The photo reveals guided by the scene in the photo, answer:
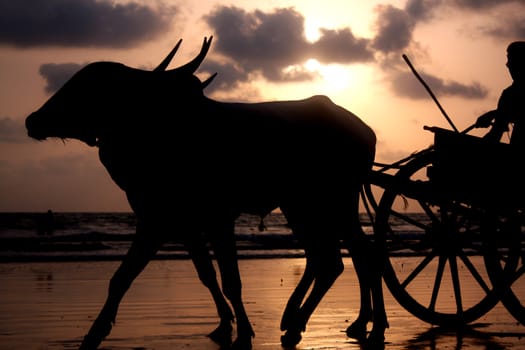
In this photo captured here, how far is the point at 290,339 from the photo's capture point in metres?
8.15

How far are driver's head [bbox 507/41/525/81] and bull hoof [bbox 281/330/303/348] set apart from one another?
3511mm

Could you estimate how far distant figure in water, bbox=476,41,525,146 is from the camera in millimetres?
9133

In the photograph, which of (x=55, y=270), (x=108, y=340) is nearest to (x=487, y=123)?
(x=108, y=340)

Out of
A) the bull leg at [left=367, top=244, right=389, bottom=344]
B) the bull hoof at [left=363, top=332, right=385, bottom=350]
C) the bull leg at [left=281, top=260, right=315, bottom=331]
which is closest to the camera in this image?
the bull hoof at [left=363, top=332, right=385, bottom=350]

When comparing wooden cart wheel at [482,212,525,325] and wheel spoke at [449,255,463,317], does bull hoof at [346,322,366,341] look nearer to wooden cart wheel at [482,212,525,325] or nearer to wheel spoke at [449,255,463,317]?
wheel spoke at [449,255,463,317]

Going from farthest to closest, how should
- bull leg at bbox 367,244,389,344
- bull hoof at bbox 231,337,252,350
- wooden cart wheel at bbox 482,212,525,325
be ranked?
wooden cart wheel at bbox 482,212,525,325
bull leg at bbox 367,244,389,344
bull hoof at bbox 231,337,252,350

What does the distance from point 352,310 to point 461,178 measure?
2756mm

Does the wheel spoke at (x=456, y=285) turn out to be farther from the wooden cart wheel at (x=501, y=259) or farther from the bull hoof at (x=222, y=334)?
the bull hoof at (x=222, y=334)

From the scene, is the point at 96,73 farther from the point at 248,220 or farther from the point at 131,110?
the point at 248,220

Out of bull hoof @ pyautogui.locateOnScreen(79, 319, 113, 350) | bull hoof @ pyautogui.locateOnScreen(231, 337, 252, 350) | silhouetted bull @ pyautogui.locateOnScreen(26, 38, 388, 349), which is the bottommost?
bull hoof @ pyautogui.locateOnScreen(231, 337, 252, 350)

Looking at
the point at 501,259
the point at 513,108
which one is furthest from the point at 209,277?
the point at 513,108

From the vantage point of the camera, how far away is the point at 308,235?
9062mm

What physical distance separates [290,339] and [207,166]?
5.49 ft

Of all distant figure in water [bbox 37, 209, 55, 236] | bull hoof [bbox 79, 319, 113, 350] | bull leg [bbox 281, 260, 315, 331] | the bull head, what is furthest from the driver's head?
distant figure in water [bbox 37, 209, 55, 236]
